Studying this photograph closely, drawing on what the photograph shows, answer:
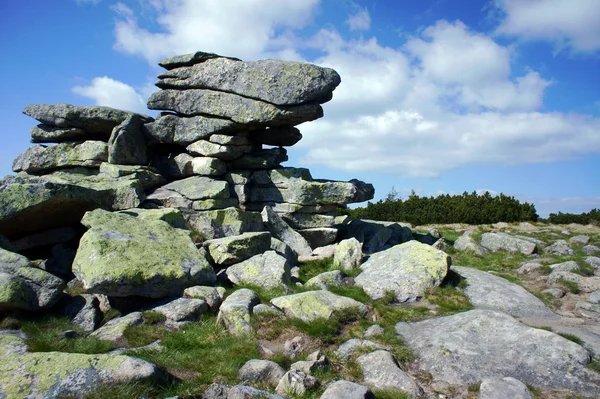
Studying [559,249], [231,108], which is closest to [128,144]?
[231,108]

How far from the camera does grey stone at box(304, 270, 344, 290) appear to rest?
15461 mm

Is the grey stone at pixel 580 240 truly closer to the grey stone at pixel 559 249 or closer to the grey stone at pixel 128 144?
the grey stone at pixel 559 249

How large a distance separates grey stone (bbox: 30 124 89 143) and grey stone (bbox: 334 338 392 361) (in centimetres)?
1977

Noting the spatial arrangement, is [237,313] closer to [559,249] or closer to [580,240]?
[559,249]

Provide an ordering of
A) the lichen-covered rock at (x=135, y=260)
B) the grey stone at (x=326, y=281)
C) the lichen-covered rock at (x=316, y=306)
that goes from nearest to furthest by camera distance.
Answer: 1. the lichen-covered rock at (x=316, y=306)
2. the lichen-covered rock at (x=135, y=260)
3. the grey stone at (x=326, y=281)

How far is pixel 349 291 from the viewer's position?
15.1 meters

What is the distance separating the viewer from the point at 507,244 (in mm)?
24547

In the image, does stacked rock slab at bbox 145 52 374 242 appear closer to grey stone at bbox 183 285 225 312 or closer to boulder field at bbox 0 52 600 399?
boulder field at bbox 0 52 600 399

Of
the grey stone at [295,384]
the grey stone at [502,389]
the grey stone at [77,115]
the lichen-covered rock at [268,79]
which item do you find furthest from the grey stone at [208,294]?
the grey stone at [77,115]

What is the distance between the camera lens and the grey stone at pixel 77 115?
2314 centimetres

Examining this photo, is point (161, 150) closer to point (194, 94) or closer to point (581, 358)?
point (194, 94)

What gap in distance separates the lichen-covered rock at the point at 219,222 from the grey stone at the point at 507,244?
14176 mm

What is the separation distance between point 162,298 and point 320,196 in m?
11.6

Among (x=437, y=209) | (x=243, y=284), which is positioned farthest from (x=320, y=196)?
(x=437, y=209)
